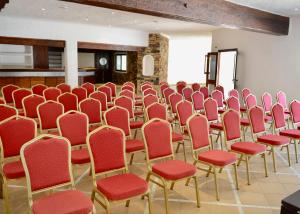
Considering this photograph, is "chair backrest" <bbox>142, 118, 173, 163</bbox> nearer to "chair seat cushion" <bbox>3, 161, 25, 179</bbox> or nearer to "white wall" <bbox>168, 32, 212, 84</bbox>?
"chair seat cushion" <bbox>3, 161, 25, 179</bbox>

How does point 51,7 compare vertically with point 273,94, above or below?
above

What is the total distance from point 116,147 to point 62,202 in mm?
804

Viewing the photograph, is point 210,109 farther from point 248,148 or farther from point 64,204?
point 64,204

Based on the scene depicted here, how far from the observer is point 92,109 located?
502 centimetres

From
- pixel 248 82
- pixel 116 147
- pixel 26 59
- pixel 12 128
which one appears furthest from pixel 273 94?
pixel 26 59

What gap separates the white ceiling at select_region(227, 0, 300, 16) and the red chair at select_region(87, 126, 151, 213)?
4.78 metres

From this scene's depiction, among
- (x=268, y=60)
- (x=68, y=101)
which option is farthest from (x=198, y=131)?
(x=268, y=60)

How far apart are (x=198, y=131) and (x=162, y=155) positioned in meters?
0.67

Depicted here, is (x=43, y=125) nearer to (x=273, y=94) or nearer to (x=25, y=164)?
(x=25, y=164)

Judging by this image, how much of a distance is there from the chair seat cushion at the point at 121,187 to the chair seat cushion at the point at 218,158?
109cm

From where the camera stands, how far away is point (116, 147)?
9.78 ft

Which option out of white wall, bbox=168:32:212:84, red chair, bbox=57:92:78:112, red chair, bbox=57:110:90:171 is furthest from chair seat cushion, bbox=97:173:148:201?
white wall, bbox=168:32:212:84

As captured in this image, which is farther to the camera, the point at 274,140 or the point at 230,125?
the point at 274,140

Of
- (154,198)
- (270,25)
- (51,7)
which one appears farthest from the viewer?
(51,7)
